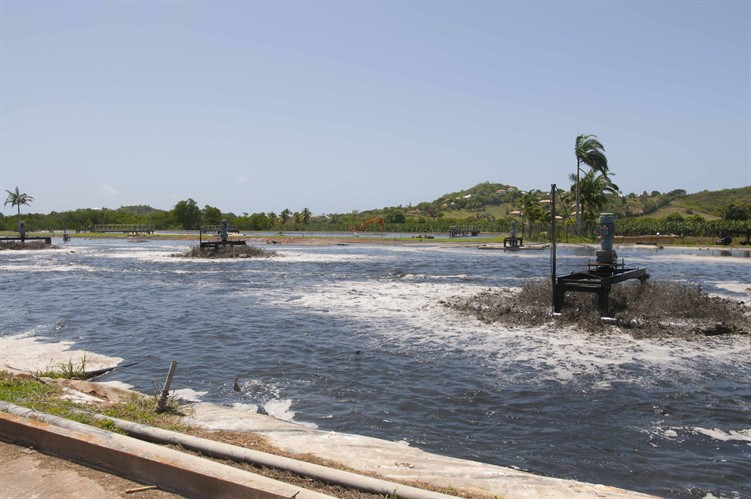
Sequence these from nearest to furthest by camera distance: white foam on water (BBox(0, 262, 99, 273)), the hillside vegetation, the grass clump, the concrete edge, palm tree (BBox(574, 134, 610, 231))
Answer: the concrete edge → the grass clump → white foam on water (BBox(0, 262, 99, 273)) → palm tree (BBox(574, 134, 610, 231)) → the hillside vegetation

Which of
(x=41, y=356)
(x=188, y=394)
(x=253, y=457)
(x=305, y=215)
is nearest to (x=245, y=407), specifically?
(x=188, y=394)

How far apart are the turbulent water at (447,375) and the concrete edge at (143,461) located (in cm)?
334

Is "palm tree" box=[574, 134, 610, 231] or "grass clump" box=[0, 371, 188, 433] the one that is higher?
"palm tree" box=[574, 134, 610, 231]

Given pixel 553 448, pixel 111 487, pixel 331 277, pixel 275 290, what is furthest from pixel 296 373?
pixel 331 277

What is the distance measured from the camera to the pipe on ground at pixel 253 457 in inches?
195

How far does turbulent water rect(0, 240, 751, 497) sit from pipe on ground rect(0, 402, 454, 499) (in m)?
2.64

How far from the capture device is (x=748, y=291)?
78.1ft

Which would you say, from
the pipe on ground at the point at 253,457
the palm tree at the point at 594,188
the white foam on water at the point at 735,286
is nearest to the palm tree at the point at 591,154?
the palm tree at the point at 594,188

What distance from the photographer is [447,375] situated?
1142 centimetres

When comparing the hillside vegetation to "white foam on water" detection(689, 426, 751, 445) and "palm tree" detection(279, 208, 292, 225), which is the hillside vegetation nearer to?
"palm tree" detection(279, 208, 292, 225)

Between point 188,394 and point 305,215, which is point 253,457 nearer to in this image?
point 188,394

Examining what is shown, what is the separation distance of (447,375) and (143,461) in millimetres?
7110

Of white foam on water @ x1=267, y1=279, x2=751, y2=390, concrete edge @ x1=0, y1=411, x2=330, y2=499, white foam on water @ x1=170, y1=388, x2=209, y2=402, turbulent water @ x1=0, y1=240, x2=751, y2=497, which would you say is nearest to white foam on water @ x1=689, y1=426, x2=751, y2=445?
turbulent water @ x1=0, y1=240, x2=751, y2=497

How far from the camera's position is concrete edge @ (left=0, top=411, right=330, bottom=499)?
479cm
